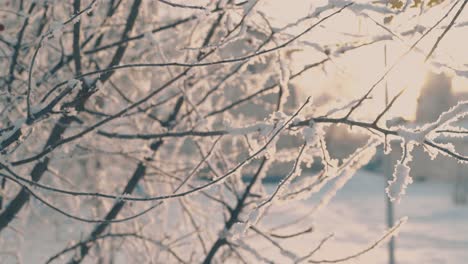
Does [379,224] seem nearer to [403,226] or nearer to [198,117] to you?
[403,226]

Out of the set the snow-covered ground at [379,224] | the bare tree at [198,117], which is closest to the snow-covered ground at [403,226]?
the snow-covered ground at [379,224]

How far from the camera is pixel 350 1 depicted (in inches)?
60.8

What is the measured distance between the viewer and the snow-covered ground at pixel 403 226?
1217 cm

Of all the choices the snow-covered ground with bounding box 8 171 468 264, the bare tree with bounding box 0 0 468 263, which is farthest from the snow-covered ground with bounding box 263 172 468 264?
the bare tree with bounding box 0 0 468 263

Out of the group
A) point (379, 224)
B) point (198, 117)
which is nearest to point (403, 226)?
point (198, 117)

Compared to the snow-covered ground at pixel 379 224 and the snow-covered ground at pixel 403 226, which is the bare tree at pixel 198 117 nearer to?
the snow-covered ground at pixel 379 224

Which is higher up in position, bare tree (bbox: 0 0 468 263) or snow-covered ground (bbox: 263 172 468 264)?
snow-covered ground (bbox: 263 172 468 264)

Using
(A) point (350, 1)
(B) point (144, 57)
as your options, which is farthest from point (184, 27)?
(A) point (350, 1)

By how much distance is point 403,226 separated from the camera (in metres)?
9.55

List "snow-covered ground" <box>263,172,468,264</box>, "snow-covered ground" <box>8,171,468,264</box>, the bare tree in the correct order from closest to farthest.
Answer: the bare tree, "snow-covered ground" <box>8,171,468,264</box>, "snow-covered ground" <box>263,172,468,264</box>

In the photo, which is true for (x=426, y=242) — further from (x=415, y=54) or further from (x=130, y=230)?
(x=415, y=54)

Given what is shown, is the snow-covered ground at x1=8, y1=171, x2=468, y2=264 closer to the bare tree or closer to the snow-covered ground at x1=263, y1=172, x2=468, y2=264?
the snow-covered ground at x1=263, y1=172, x2=468, y2=264

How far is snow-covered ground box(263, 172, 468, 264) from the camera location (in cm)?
1217

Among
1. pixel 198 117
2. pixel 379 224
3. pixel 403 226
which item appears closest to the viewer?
pixel 198 117
